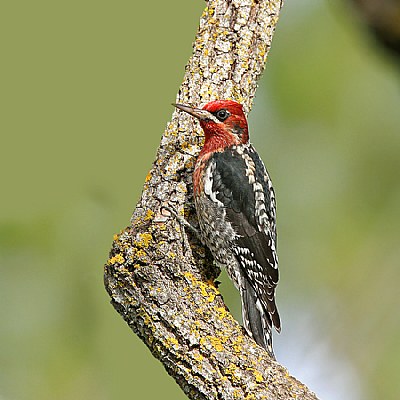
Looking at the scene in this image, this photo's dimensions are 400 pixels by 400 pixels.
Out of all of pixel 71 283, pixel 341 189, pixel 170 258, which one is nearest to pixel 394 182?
pixel 170 258

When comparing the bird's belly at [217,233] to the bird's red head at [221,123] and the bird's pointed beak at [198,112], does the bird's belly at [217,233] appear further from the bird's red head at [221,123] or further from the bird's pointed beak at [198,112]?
the bird's pointed beak at [198,112]

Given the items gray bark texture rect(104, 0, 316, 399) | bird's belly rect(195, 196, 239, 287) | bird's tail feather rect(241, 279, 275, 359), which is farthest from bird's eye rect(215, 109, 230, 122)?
bird's tail feather rect(241, 279, 275, 359)

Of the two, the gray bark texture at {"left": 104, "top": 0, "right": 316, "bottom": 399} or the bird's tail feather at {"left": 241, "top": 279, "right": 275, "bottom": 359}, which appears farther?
the bird's tail feather at {"left": 241, "top": 279, "right": 275, "bottom": 359}

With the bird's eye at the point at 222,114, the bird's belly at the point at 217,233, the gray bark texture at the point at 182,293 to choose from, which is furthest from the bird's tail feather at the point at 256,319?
the bird's eye at the point at 222,114

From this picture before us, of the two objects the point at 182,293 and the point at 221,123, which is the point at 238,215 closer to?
the point at 221,123

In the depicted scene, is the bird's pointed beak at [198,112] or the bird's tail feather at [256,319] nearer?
the bird's tail feather at [256,319]

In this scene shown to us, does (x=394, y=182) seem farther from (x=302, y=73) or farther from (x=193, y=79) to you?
(x=302, y=73)

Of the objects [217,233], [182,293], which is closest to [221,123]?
[217,233]

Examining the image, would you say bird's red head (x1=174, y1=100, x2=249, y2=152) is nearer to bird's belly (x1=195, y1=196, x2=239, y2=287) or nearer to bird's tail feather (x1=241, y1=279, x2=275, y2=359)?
bird's belly (x1=195, y1=196, x2=239, y2=287)
